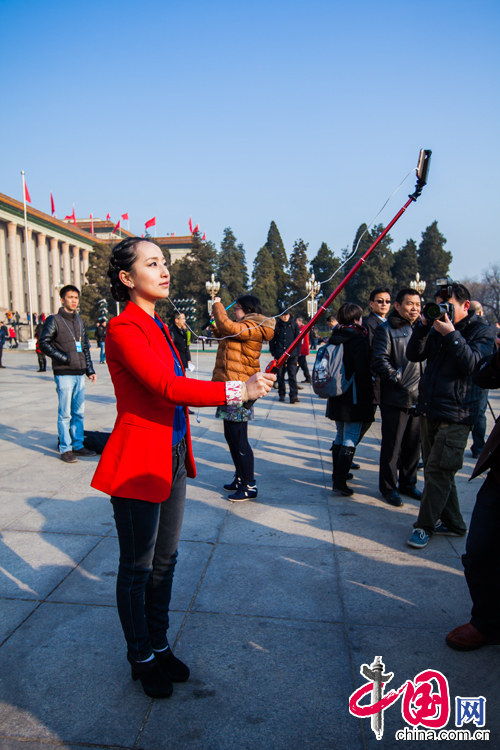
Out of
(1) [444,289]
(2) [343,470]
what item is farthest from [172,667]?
(2) [343,470]

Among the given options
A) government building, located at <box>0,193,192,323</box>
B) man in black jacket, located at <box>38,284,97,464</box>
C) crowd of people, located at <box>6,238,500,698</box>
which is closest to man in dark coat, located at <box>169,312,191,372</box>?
crowd of people, located at <box>6,238,500,698</box>

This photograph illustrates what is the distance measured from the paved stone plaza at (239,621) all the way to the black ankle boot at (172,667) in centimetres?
5

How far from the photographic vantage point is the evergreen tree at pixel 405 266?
191 ft

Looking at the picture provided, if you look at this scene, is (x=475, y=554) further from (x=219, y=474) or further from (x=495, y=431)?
(x=219, y=474)

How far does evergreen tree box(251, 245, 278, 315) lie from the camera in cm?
5453

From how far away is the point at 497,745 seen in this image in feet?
6.30

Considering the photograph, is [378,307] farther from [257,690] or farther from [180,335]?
[257,690]

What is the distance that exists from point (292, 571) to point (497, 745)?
1523mm

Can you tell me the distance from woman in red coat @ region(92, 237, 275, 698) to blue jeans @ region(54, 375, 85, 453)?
402cm

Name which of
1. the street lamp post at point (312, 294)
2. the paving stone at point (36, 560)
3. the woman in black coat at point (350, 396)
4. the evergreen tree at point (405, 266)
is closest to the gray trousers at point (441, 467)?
the woman in black coat at point (350, 396)

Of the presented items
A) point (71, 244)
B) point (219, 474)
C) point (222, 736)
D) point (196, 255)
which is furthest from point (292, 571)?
point (71, 244)

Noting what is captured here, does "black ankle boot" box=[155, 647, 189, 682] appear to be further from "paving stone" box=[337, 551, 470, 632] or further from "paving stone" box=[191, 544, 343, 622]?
"paving stone" box=[337, 551, 470, 632]

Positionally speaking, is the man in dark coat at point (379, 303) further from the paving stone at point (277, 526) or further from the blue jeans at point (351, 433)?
the paving stone at point (277, 526)

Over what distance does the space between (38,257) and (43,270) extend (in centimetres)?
161
